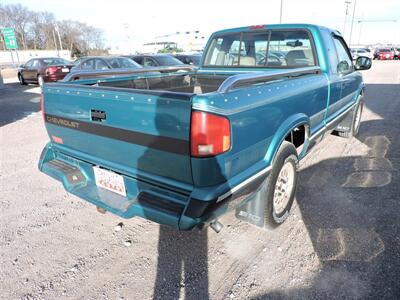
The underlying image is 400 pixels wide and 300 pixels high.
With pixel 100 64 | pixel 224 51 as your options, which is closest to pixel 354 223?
pixel 224 51

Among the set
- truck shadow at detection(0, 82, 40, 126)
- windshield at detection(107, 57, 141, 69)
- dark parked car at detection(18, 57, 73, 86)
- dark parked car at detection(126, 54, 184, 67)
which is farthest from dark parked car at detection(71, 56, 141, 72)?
dark parked car at detection(18, 57, 73, 86)

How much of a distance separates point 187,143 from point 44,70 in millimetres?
15150

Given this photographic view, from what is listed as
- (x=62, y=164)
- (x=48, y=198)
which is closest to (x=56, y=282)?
(x=62, y=164)

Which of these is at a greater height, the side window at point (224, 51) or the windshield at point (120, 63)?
the side window at point (224, 51)

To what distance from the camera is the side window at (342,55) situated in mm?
4281

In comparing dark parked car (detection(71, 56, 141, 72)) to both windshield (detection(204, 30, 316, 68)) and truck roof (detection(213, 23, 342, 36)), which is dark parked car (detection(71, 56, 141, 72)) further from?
truck roof (detection(213, 23, 342, 36))

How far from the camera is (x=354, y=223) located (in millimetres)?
3141

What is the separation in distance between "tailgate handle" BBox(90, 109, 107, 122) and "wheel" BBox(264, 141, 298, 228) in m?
1.49

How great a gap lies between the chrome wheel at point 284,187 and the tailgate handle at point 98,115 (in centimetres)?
170

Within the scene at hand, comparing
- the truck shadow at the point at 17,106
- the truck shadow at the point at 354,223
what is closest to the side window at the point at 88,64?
the truck shadow at the point at 17,106

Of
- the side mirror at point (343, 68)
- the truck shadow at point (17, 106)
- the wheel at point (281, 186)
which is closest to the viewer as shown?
the wheel at point (281, 186)

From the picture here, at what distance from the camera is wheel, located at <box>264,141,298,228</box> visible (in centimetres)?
274

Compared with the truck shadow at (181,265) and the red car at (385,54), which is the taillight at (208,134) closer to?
the truck shadow at (181,265)

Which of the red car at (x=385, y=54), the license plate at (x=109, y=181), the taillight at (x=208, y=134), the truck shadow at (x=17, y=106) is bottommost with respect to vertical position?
the red car at (x=385, y=54)
